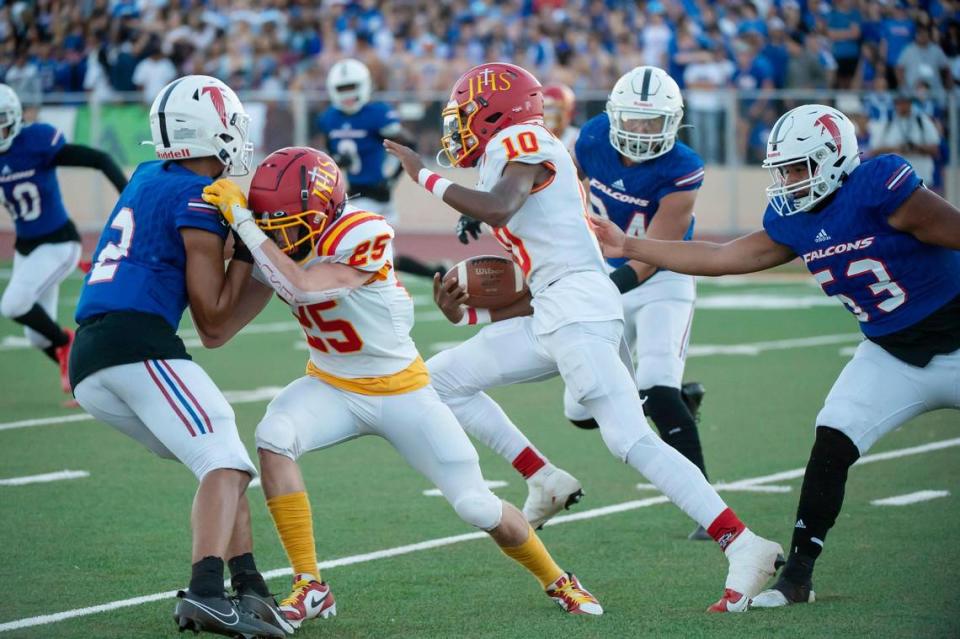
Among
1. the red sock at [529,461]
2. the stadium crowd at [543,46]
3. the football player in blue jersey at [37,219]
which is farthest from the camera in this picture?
the stadium crowd at [543,46]

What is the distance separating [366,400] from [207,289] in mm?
658

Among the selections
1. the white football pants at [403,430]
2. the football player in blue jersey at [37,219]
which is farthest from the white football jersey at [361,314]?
the football player in blue jersey at [37,219]

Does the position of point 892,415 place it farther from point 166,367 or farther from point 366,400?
point 166,367

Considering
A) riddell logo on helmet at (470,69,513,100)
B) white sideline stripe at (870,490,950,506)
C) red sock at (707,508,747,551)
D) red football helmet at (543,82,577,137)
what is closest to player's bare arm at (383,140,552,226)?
riddell logo on helmet at (470,69,513,100)

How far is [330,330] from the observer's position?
15.9 feet

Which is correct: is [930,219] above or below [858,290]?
above

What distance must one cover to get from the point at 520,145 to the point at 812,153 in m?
1.03

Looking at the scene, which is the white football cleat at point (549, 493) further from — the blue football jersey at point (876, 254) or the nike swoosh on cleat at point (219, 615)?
the nike swoosh on cleat at point (219, 615)

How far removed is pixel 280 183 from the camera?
4.71 m

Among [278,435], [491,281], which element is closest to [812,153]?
[491,281]

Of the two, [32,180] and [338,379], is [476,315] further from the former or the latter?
[32,180]

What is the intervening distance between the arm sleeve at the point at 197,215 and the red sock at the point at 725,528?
6.44 ft

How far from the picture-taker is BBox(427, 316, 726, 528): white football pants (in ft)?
16.6

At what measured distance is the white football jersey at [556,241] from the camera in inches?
206
